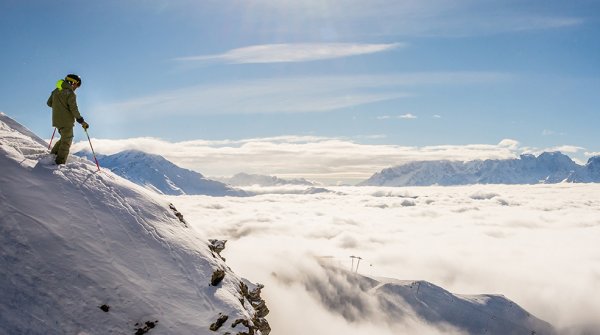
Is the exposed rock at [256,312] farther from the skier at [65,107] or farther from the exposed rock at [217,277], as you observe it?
the skier at [65,107]

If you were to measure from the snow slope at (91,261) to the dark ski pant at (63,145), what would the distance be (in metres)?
0.42

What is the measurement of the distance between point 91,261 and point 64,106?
26.8 ft

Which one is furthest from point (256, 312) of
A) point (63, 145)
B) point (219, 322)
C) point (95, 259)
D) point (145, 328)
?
Result: point (63, 145)

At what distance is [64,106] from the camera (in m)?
19.7

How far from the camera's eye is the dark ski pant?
19844 millimetres

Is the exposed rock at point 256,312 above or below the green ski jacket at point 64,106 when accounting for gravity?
below

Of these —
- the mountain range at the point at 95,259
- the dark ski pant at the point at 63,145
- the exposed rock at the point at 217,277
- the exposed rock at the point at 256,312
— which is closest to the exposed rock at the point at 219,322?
the mountain range at the point at 95,259

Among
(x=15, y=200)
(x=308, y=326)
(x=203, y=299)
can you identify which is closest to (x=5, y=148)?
(x=15, y=200)

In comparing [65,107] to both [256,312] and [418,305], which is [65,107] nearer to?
[256,312]

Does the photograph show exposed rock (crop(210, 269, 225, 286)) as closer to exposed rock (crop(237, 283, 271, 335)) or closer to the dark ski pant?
exposed rock (crop(237, 283, 271, 335))

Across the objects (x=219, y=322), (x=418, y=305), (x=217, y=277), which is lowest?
(x=418, y=305)

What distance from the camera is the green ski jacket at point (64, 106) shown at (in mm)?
19406

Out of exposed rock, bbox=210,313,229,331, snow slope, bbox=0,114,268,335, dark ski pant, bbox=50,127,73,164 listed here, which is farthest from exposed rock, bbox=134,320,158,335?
dark ski pant, bbox=50,127,73,164

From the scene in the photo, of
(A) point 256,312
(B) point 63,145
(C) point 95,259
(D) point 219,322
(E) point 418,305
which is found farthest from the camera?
(E) point 418,305
